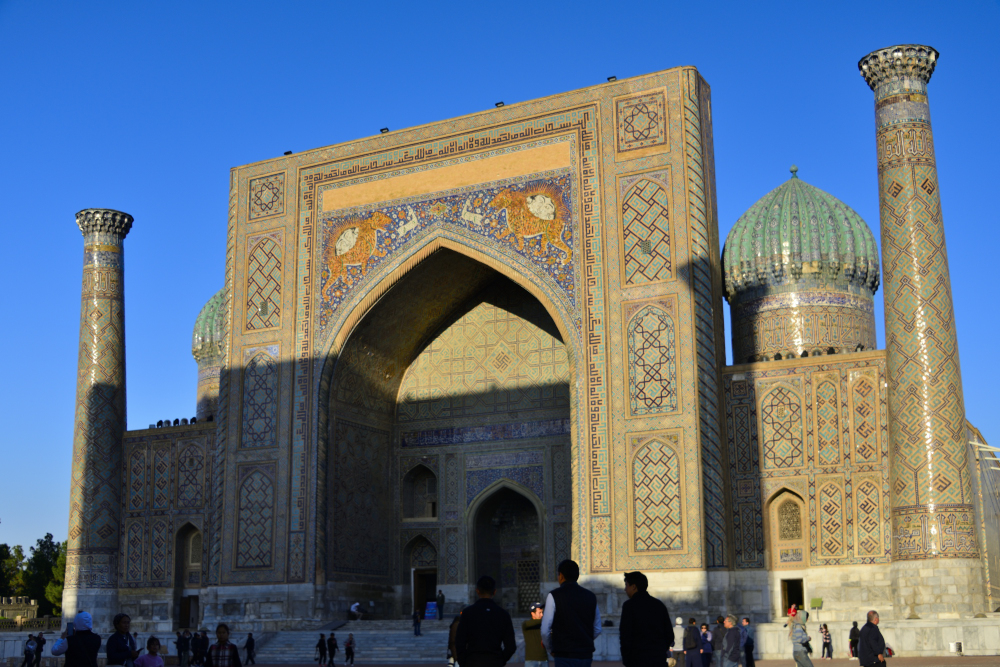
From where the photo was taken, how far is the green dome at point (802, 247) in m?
15.7

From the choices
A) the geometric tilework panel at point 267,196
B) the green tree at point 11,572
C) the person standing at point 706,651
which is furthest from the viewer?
the green tree at point 11,572

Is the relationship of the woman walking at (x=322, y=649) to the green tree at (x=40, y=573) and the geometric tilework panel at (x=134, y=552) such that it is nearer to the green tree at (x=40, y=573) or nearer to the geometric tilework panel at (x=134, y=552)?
the geometric tilework panel at (x=134, y=552)

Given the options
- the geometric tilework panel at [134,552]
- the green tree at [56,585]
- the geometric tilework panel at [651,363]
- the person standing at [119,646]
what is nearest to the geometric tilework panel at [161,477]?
the geometric tilework panel at [134,552]

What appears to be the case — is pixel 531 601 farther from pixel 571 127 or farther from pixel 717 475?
pixel 571 127

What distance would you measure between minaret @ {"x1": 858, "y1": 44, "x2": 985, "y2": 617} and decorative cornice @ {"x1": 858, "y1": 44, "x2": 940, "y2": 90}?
0.03 feet

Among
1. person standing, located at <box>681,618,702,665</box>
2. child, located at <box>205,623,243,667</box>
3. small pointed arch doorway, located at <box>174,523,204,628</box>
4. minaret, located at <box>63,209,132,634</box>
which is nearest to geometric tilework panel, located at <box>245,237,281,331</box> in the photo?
minaret, located at <box>63,209,132,634</box>

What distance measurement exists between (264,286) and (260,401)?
1447 millimetres

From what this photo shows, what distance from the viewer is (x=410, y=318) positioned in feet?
47.4

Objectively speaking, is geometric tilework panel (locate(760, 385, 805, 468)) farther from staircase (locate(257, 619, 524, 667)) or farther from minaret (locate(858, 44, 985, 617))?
staircase (locate(257, 619, 524, 667))

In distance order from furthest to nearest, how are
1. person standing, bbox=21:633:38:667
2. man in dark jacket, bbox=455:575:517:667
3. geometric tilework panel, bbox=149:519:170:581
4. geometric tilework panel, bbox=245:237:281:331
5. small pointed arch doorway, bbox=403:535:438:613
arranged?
geometric tilework panel, bbox=149:519:170:581
small pointed arch doorway, bbox=403:535:438:613
geometric tilework panel, bbox=245:237:281:331
person standing, bbox=21:633:38:667
man in dark jacket, bbox=455:575:517:667

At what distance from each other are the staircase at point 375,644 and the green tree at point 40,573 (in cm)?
1706

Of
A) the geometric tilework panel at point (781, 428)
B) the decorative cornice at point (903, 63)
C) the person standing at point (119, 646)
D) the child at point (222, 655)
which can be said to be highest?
the decorative cornice at point (903, 63)

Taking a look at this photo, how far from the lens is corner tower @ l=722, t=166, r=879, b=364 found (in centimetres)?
1549

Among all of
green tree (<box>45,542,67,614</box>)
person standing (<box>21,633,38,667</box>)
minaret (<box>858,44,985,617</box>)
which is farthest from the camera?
green tree (<box>45,542,67,614</box>)
